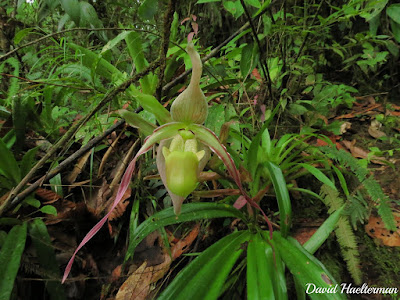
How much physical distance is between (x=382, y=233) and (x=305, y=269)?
61 centimetres

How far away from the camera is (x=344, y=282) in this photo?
37.8 inches

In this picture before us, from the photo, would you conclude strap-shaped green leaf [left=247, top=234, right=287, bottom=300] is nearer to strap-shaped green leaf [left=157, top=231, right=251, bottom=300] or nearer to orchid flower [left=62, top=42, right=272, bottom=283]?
strap-shaped green leaf [left=157, top=231, right=251, bottom=300]

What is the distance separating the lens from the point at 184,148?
27.5 inches

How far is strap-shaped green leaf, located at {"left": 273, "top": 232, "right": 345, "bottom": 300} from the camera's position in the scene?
2.26ft

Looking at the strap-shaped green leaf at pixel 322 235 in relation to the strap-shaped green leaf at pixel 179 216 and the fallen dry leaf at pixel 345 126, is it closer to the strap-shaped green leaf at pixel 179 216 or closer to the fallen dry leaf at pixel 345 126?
the strap-shaped green leaf at pixel 179 216

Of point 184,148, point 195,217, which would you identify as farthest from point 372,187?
point 184,148

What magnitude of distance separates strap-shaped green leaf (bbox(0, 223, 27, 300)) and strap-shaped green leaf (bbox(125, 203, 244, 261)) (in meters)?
0.37

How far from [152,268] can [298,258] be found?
2.20ft

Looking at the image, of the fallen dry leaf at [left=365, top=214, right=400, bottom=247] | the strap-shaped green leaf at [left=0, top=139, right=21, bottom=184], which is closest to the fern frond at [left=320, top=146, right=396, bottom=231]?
the fallen dry leaf at [left=365, top=214, right=400, bottom=247]

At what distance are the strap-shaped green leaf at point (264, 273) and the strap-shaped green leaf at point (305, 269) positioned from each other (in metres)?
0.04

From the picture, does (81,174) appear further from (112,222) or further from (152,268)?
(152,268)

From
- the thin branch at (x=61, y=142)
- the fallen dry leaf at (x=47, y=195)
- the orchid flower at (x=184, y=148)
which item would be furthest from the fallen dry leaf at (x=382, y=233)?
the fallen dry leaf at (x=47, y=195)

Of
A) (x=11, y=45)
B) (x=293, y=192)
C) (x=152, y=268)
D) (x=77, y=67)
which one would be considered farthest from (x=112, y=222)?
(x=11, y=45)

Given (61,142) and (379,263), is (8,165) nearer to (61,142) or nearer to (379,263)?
(61,142)
